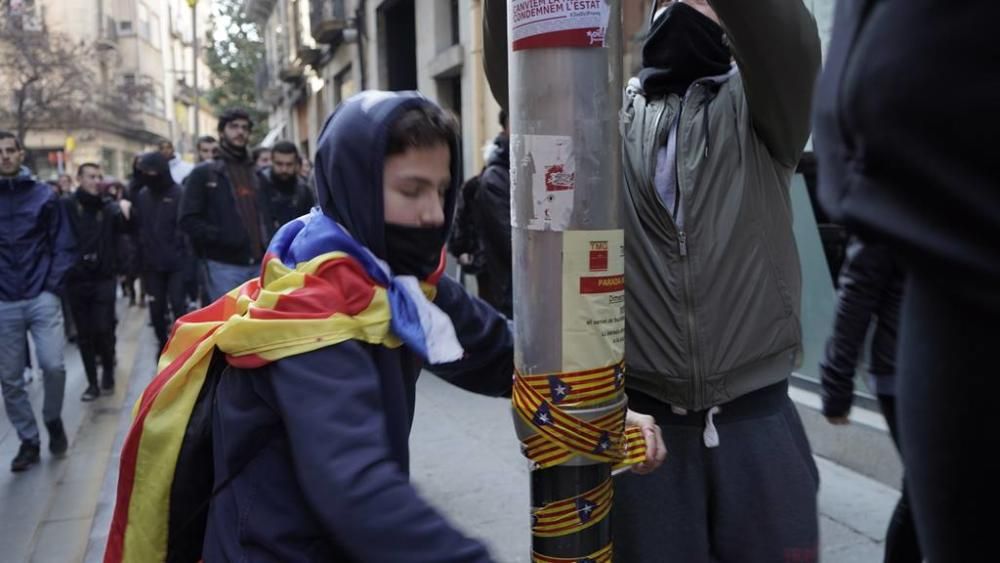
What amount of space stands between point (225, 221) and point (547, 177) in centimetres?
541

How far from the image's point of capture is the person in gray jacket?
199 cm

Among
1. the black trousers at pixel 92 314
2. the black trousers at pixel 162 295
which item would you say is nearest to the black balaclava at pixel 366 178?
the black trousers at pixel 92 314

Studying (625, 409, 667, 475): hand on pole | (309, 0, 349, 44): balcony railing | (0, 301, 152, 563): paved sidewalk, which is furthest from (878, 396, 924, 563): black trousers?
(309, 0, 349, 44): balcony railing

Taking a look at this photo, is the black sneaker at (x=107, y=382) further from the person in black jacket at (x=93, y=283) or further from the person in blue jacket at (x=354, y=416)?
the person in blue jacket at (x=354, y=416)

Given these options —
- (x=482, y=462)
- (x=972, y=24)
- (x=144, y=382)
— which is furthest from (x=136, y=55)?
(x=972, y=24)

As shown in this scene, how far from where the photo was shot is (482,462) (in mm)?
5230

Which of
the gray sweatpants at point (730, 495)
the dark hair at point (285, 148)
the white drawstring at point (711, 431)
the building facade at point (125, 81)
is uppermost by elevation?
the building facade at point (125, 81)

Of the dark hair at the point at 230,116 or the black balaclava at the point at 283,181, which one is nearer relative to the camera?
the dark hair at the point at 230,116

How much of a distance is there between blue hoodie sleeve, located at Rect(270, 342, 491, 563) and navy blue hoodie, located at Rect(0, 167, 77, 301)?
4.80m

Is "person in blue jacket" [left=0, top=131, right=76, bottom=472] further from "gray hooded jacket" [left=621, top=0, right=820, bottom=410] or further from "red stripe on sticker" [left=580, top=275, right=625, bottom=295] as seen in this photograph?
"red stripe on sticker" [left=580, top=275, right=625, bottom=295]

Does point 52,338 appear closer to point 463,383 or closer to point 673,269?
point 463,383

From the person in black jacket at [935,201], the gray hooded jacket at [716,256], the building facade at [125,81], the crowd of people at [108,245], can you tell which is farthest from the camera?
the building facade at [125,81]

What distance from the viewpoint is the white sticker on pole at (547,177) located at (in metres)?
1.60

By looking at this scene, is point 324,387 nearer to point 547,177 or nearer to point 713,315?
point 547,177
